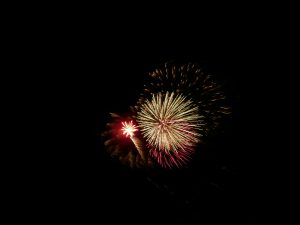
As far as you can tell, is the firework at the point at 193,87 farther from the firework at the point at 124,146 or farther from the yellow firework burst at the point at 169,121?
the firework at the point at 124,146

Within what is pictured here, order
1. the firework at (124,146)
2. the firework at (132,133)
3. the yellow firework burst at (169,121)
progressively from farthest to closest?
1. the firework at (124,146)
2. the yellow firework burst at (169,121)
3. the firework at (132,133)

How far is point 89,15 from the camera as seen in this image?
4699mm

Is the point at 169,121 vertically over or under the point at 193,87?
under

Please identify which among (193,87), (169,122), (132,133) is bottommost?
(132,133)

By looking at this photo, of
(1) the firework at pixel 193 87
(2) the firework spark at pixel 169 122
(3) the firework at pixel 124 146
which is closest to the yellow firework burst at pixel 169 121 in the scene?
(2) the firework spark at pixel 169 122

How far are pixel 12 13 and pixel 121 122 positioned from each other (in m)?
2.29

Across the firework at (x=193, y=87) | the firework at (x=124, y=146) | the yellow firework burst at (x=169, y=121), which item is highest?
the firework at (x=193, y=87)

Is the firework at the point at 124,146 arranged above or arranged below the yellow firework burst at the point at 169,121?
below

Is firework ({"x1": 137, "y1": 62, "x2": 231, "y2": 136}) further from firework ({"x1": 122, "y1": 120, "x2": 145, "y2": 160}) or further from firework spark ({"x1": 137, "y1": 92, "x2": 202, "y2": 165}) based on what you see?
firework ({"x1": 122, "y1": 120, "x2": 145, "y2": 160})

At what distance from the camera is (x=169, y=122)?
13.9 ft

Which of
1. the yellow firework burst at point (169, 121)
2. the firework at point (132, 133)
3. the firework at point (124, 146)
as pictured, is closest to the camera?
the firework at point (132, 133)

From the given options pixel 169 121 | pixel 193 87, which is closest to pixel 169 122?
pixel 169 121

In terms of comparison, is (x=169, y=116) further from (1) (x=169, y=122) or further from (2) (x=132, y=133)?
(2) (x=132, y=133)

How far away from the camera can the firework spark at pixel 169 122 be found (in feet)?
13.5
